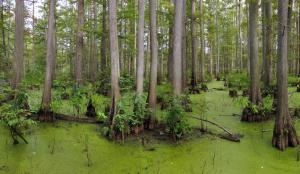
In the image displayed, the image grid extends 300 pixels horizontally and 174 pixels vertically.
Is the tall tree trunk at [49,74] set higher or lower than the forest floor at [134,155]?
higher

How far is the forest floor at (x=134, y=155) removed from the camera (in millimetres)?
4676

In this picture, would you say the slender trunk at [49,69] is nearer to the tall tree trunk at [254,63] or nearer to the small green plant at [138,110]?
the small green plant at [138,110]

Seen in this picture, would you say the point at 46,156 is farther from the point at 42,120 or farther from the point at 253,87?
the point at 253,87

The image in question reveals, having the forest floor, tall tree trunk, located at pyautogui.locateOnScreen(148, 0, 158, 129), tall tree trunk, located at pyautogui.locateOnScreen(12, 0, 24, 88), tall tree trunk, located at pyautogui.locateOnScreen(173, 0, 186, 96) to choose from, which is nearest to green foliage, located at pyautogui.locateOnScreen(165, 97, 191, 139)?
the forest floor

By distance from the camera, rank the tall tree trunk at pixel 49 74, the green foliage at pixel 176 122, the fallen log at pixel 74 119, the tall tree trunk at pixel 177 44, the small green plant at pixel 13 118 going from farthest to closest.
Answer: the fallen log at pixel 74 119 → the tall tree trunk at pixel 177 44 → the tall tree trunk at pixel 49 74 → the green foliage at pixel 176 122 → the small green plant at pixel 13 118

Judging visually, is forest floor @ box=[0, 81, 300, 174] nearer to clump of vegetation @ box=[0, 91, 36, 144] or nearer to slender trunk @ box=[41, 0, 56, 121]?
clump of vegetation @ box=[0, 91, 36, 144]

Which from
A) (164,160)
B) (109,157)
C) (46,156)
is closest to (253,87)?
(164,160)

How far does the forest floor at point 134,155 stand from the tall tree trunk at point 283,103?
0.22 metres

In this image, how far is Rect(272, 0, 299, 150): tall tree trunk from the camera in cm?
559

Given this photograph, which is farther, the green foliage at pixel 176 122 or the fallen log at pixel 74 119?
the fallen log at pixel 74 119

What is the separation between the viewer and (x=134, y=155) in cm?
538

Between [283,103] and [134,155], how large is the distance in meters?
3.42

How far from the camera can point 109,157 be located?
207 inches

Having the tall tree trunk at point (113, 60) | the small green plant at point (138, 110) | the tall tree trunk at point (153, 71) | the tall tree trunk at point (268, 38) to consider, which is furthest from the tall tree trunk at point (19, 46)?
the tall tree trunk at point (268, 38)
